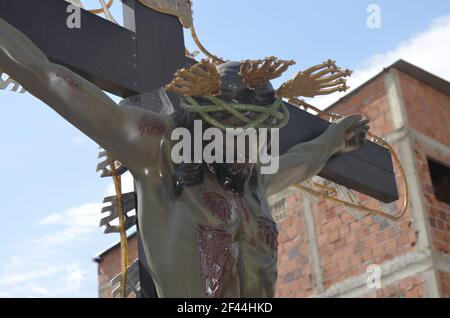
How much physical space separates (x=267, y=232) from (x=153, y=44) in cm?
66

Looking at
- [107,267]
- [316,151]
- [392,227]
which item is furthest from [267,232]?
[107,267]

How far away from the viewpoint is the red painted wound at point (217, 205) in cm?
213

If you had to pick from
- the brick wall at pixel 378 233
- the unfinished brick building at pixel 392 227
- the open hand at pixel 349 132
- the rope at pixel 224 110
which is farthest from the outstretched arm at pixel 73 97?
the unfinished brick building at pixel 392 227

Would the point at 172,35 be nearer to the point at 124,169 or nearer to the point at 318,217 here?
the point at 124,169

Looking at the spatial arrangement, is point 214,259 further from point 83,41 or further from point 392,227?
point 392,227

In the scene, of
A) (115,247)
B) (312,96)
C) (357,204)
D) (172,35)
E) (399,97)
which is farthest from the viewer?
(115,247)

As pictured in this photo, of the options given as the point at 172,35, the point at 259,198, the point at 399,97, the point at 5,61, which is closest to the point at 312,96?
the point at 259,198

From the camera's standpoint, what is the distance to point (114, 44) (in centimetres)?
239

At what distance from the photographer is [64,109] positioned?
6.73 ft

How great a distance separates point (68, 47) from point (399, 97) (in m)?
6.58

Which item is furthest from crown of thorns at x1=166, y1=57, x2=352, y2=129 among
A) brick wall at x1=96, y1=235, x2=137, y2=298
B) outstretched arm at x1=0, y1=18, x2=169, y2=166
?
brick wall at x1=96, y1=235, x2=137, y2=298

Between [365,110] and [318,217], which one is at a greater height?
[365,110]

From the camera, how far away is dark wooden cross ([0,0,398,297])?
2.26m

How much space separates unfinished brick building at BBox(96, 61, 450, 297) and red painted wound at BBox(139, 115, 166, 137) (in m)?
6.13
